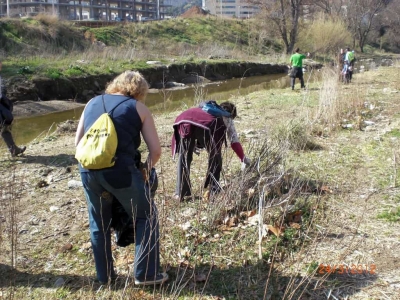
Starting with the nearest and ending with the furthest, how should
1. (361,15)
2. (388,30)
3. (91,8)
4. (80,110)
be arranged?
(80,110), (361,15), (388,30), (91,8)

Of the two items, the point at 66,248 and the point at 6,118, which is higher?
the point at 6,118

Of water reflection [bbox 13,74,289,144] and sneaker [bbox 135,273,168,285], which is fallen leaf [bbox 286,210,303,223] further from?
water reflection [bbox 13,74,289,144]

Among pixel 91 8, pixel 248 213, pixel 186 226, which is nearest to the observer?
pixel 186 226

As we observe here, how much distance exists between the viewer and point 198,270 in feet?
11.0

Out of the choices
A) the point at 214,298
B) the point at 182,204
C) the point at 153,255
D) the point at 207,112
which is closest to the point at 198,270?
the point at 214,298

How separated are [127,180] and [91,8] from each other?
64.3 meters

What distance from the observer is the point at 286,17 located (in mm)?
39062

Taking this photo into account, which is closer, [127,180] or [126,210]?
[127,180]

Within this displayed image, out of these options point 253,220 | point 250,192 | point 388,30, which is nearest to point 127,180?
point 253,220

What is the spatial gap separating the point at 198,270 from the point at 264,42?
4032cm

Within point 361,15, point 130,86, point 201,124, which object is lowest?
point 201,124

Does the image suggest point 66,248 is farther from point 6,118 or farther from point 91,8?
point 91,8

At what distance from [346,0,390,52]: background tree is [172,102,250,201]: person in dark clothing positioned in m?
48.1
